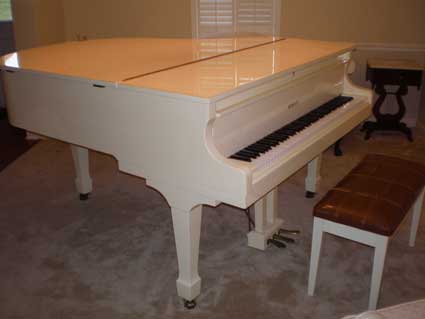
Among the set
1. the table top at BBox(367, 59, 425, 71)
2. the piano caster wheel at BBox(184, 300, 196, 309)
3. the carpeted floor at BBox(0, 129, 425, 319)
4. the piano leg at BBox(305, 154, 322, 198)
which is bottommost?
the carpeted floor at BBox(0, 129, 425, 319)


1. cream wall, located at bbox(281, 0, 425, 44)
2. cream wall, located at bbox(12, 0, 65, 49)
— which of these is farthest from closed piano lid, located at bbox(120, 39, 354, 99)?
cream wall, located at bbox(12, 0, 65, 49)

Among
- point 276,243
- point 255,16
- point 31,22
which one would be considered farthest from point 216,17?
point 276,243

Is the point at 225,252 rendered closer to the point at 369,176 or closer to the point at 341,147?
the point at 369,176

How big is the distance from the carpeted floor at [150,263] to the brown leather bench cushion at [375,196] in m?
0.46

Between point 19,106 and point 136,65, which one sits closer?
point 136,65

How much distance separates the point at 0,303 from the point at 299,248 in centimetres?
154

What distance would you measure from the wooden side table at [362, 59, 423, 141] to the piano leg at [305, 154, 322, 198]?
137 cm

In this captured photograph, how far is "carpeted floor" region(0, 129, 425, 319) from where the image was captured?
2.21 meters

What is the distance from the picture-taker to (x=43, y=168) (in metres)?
3.90

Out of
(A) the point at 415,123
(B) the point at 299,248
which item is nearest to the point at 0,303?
(B) the point at 299,248

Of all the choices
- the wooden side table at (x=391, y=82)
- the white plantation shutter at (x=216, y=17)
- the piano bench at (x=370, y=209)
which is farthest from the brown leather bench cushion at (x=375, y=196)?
the white plantation shutter at (x=216, y=17)

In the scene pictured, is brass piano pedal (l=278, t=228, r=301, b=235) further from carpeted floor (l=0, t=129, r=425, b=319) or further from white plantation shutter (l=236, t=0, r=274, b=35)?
white plantation shutter (l=236, t=0, r=274, b=35)

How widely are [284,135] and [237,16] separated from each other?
275cm

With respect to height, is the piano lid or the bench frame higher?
the piano lid
